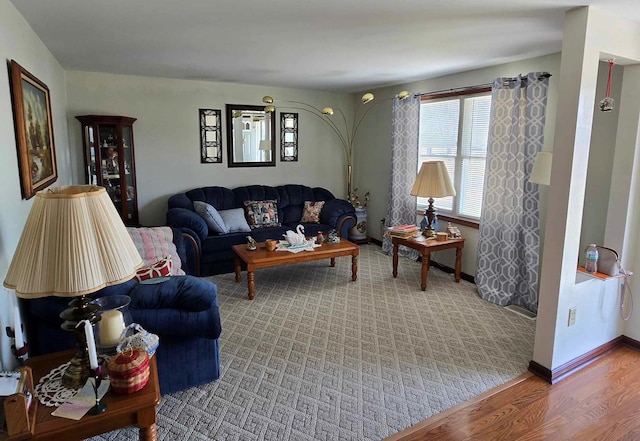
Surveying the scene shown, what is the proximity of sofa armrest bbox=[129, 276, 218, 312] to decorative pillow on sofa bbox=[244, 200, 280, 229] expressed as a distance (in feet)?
9.55

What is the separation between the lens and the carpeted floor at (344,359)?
2260mm

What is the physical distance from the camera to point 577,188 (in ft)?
8.09

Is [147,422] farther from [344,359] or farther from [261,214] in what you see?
[261,214]

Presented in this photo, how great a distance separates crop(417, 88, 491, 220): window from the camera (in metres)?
4.39

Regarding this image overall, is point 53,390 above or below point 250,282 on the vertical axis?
above

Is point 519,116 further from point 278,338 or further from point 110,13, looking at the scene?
point 110,13

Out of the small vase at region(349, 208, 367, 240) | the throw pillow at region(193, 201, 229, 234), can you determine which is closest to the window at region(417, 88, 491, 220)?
the small vase at region(349, 208, 367, 240)

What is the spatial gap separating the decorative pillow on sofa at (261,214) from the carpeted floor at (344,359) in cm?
107

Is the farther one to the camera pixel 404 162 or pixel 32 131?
pixel 404 162

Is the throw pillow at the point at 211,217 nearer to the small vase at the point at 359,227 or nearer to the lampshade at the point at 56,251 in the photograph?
the small vase at the point at 359,227

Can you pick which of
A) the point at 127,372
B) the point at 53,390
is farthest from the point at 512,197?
the point at 53,390

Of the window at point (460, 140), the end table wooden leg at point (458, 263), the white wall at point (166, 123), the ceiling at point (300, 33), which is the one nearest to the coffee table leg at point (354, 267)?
the end table wooden leg at point (458, 263)

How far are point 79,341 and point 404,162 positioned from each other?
4.44 meters

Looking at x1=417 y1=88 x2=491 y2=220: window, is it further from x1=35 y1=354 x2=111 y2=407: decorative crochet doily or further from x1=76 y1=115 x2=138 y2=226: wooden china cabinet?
x1=35 y1=354 x2=111 y2=407: decorative crochet doily
